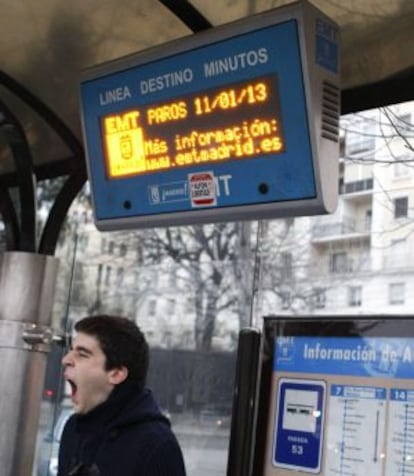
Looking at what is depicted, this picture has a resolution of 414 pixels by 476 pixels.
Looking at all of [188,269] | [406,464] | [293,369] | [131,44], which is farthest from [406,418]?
[188,269]

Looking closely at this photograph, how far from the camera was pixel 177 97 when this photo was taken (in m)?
3.08

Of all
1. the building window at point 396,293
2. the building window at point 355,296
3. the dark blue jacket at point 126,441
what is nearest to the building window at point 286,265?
the building window at point 355,296

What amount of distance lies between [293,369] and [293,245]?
8.84ft

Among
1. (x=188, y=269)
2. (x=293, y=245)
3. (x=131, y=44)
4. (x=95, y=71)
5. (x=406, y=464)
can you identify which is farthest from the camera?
(x=188, y=269)

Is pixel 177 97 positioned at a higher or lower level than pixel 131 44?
lower

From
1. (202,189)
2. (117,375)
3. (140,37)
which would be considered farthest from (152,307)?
(117,375)

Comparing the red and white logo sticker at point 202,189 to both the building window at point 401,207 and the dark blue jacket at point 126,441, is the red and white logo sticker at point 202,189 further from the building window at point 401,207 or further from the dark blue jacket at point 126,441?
the building window at point 401,207

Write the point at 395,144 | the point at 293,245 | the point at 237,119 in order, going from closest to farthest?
the point at 237,119, the point at 395,144, the point at 293,245

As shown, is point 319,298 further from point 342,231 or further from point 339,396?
point 339,396

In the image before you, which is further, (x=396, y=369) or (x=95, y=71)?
(x=95, y=71)

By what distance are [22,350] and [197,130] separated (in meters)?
1.77

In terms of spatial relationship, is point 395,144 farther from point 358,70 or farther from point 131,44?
point 131,44

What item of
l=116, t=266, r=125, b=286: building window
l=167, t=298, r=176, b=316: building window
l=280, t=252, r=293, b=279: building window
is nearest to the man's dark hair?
l=280, t=252, r=293, b=279: building window

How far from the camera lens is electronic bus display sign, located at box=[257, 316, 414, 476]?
266 centimetres
